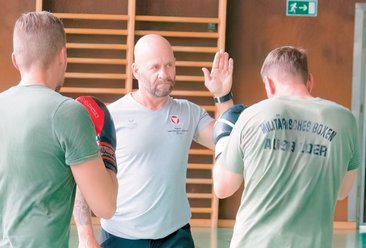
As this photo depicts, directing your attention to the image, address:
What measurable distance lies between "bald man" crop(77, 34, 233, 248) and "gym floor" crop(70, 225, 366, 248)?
341 cm

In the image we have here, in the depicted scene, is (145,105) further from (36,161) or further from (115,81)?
(115,81)

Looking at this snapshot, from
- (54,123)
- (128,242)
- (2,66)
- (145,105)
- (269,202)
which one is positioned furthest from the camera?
(2,66)

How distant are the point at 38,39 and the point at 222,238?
5644 millimetres

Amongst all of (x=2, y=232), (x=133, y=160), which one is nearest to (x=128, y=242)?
(x=133, y=160)

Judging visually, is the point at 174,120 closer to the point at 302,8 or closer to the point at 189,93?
the point at 189,93

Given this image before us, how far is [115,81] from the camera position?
8.33m

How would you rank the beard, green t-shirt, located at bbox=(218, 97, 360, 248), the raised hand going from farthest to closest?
the beard
the raised hand
green t-shirt, located at bbox=(218, 97, 360, 248)

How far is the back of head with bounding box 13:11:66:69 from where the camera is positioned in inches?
86.4

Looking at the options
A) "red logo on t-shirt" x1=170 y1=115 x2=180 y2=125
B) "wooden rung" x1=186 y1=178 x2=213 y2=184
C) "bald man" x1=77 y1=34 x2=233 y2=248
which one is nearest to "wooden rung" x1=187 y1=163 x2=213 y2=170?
"wooden rung" x1=186 y1=178 x2=213 y2=184

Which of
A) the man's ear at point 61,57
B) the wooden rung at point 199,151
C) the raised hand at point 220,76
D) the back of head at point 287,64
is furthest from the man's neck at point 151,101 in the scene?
the wooden rung at point 199,151

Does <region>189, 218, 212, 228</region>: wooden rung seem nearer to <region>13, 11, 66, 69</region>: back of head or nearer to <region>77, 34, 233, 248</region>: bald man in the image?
<region>77, 34, 233, 248</region>: bald man

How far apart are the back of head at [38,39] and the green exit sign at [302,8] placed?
6.43 metres

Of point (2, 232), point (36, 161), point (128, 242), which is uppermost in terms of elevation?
point (36, 161)

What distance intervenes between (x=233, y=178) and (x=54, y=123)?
32.2 inches
